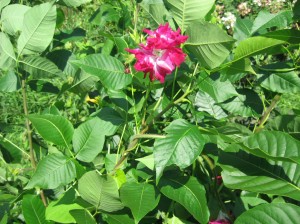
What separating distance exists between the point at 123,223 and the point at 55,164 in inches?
7.6

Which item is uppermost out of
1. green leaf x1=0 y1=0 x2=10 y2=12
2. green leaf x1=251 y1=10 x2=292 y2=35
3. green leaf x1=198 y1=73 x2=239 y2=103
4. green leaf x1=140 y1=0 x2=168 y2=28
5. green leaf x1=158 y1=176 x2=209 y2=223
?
green leaf x1=140 y1=0 x2=168 y2=28

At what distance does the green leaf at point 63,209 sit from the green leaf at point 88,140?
89mm

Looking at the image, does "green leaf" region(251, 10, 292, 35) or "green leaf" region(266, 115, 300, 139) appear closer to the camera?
"green leaf" region(266, 115, 300, 139)

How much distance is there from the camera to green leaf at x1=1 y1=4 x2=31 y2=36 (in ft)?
4.09

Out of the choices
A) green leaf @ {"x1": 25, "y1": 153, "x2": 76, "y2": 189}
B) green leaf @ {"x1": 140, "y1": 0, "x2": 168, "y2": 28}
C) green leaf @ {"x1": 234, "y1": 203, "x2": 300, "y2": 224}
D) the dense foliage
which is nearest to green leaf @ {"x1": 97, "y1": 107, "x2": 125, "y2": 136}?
the dense foliage

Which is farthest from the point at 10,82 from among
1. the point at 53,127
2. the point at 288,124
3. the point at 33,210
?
the point at 288,124

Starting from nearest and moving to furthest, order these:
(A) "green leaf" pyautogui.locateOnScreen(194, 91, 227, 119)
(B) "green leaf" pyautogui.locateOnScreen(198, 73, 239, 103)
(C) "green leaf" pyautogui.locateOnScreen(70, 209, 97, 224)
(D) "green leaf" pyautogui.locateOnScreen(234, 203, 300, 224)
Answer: (D) "green leaf" pyautogui.locateOnScreen(234, 203, 300, 224)
(C) "green leaf" pyautogui.locateOnScreen(70, 209, 97, 224)
(B) "green leaf" pyautogui.locateOnScreen(198, 73, 239, 103)
(A) "green leaf" pyautogui.locateOnScreen(194, 91, 227, 119)

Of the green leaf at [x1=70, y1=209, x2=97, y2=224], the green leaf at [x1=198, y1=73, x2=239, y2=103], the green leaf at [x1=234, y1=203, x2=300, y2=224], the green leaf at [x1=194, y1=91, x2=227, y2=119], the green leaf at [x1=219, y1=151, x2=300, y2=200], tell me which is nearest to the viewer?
the green leaf at [x1=234, y1=203, x2=300, y2=224]

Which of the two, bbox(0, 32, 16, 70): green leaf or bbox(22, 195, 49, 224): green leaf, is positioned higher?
bbox(0, 32, 16, 70): green leaf

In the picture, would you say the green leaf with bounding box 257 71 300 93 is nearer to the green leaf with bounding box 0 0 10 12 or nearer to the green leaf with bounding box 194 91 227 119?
the green leaf with bounding box 194 91 227 119

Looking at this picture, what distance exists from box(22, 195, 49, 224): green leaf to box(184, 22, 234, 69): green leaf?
472 mm

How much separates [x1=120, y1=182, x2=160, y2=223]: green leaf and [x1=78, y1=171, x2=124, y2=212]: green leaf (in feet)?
0.09

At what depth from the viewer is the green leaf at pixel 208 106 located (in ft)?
4.43

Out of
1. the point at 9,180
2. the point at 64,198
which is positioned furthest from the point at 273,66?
the point at 9,180
